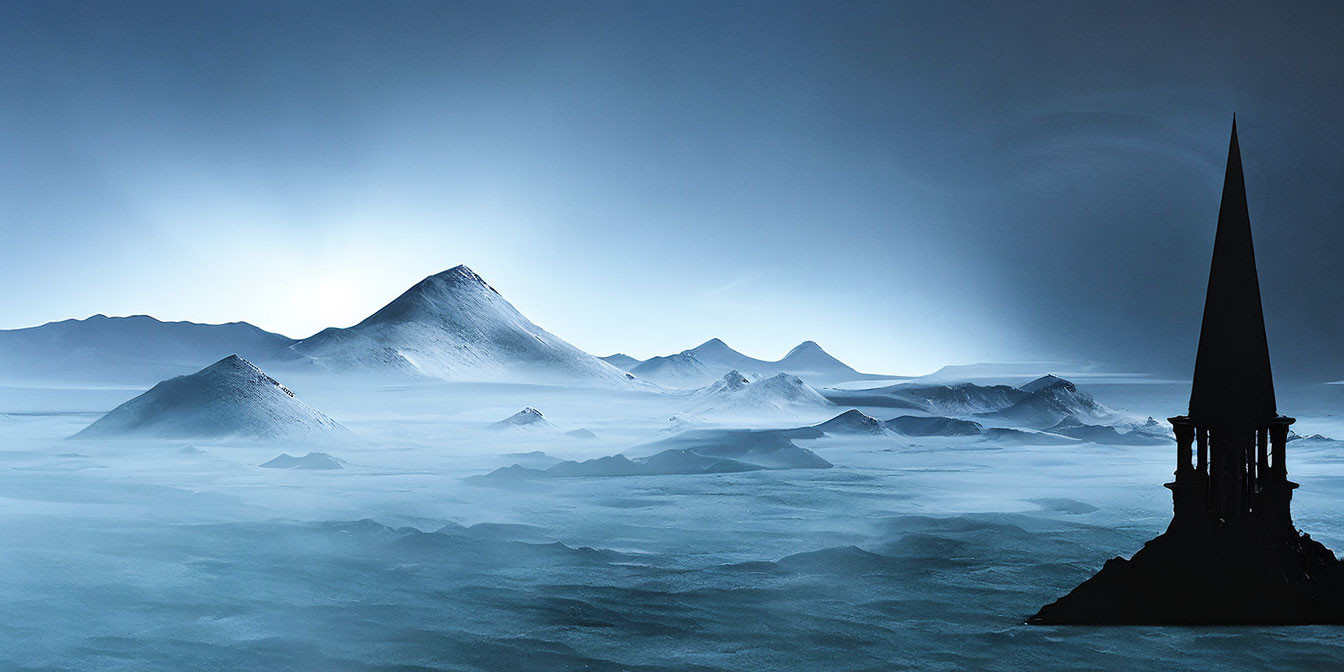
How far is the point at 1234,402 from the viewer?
53.6 ft

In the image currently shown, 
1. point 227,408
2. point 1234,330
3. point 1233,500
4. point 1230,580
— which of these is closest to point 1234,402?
point 1234,330

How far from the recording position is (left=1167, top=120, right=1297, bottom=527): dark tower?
16.3 meters

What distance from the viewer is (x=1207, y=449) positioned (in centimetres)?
1678

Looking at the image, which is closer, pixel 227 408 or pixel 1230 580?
pixel 1230 580

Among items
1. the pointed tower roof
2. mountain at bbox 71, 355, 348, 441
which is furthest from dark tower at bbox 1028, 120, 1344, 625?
mountain at bbox 71, 355, 348, 441

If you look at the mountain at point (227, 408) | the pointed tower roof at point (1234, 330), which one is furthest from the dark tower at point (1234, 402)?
the mountain at point (227, 408)

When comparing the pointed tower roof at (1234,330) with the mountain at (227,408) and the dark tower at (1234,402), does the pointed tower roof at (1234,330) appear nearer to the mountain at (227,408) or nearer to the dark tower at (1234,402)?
the dark tower at (1234,402)

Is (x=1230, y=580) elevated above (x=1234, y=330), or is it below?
below

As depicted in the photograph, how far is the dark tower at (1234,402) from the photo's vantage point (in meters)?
16.3

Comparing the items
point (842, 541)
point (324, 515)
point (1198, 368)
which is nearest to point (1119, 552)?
point (842, 541)

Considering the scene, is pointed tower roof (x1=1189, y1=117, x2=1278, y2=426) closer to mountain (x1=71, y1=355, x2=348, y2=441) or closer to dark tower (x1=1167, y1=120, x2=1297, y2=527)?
dark tower (x1=1167, y1=120, x2=1297, y2=527)

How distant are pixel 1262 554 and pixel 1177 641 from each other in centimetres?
207

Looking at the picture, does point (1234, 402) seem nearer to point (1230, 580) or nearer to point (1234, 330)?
Result: point (1234, 330)

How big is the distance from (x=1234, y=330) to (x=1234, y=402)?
1.22 metres
